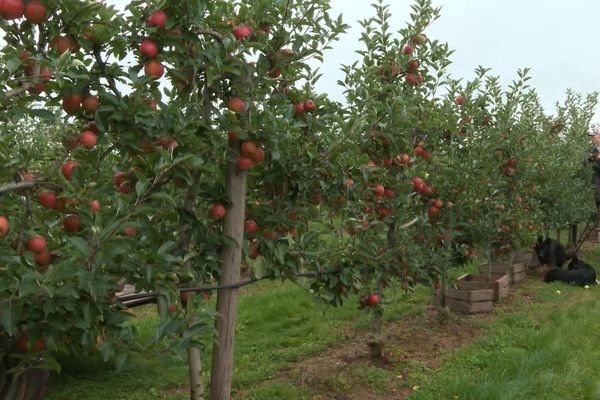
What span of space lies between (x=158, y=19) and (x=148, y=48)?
0.44 ft

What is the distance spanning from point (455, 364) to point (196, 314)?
363cm

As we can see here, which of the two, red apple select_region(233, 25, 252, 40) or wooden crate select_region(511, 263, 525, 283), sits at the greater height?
red apple select_region(233, 25, 252, 40)

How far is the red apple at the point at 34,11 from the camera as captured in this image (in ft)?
6.27

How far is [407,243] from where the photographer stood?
16.1 feet

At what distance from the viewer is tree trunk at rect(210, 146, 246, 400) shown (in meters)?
3.13

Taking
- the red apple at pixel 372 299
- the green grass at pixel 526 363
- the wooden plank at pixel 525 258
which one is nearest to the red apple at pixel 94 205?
the red apple at pixel 372 299

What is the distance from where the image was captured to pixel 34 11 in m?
1.92

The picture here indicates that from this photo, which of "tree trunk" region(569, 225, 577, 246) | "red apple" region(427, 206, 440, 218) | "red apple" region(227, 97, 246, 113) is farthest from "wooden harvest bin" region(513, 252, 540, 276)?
"red apple" region(227, 97, 246, 113)

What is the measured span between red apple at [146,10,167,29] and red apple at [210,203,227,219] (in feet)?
3.26

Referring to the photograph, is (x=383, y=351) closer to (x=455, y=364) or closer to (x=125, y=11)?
(x=455, y=364)

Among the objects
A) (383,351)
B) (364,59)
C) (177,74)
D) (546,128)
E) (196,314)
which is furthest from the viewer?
(546,128)

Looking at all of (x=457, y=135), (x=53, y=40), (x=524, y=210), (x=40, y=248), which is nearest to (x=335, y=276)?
(x=40, y=248)

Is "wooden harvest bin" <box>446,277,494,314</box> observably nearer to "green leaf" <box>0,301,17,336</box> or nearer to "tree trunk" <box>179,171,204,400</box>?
"tree trunk" <box>179,171,204,400</box>

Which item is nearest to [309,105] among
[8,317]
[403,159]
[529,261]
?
[403,159]
